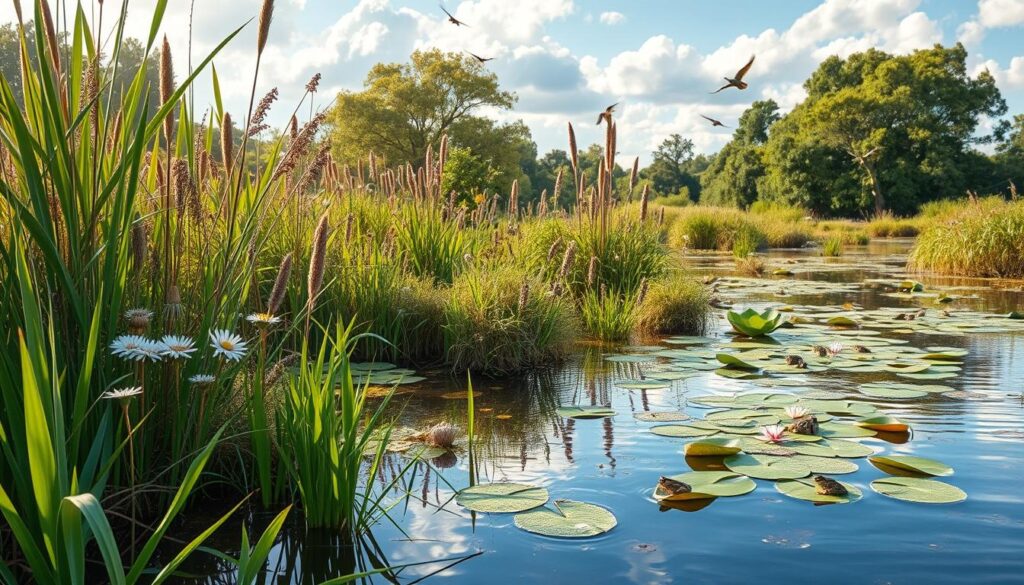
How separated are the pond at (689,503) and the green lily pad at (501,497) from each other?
0.03 m

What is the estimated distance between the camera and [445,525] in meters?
2.08

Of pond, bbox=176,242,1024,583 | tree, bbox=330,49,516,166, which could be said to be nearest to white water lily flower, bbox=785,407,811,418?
pond, bbox=176,242,1024,583

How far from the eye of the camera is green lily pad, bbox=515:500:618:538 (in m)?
2.01

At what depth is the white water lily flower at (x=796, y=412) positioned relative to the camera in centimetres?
303

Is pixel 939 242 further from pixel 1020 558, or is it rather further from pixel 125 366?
pixel 125 366

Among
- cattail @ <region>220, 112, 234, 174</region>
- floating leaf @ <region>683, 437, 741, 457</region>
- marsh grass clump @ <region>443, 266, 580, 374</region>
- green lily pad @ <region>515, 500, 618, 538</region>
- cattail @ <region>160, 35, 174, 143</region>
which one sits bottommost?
green lily pad @ <region>515, 500, 618, 538</region>

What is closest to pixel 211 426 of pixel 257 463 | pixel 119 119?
pixel 257 463

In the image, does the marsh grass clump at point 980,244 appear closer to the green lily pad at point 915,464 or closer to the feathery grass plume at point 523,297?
the feathery grass plume at point 523,297

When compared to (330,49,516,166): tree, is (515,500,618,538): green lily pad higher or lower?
lower

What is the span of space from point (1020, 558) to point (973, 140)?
3735cm

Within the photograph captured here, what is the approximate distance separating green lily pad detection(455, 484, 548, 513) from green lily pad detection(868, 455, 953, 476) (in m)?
1.16

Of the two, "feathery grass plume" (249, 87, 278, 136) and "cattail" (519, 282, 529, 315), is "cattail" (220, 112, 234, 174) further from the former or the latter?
"cattail" (519, 282, 529, 315)

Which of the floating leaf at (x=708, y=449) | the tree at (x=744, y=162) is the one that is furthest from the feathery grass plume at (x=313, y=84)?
the tree at (x=744, y=162)

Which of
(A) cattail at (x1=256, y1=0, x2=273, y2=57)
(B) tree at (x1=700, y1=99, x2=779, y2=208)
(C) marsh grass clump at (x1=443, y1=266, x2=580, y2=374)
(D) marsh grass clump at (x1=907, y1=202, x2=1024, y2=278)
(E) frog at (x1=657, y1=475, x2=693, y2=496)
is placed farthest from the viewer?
(B) tree at (x1=700, y1=99, x2=779, y2=208)
